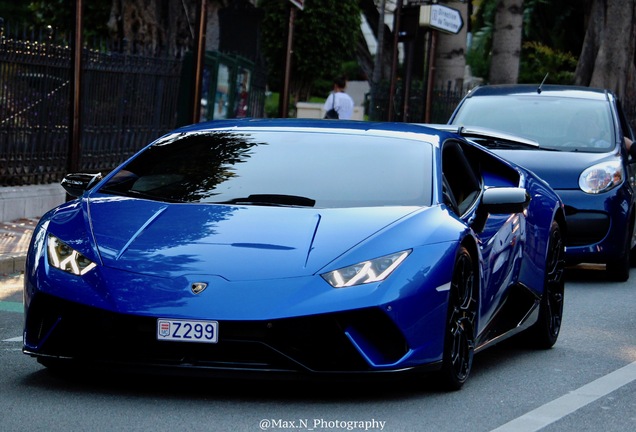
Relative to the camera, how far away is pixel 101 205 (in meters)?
7.03

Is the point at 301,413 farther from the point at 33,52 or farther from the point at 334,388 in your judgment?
the point at 33,52

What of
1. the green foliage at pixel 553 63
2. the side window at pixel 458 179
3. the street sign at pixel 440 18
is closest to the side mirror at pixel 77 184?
the side window at pixel 458 179

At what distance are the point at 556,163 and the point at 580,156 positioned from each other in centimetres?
30

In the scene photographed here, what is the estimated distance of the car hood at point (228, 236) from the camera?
6293 mm

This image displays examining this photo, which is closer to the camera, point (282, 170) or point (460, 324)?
point (460, 324)

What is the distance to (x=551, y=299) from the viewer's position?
8.70 m

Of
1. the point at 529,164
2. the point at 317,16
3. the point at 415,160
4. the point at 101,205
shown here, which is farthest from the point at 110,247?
the point at 317,16

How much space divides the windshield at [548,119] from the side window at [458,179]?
18.1 ft

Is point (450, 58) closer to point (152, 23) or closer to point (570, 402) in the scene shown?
point (152, 23)

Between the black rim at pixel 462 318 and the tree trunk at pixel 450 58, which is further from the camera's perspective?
the tree trunk at pixel 450 58

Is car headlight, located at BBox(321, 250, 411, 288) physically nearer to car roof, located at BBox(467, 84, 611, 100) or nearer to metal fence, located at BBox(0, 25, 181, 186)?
car roof, located at BBox(467, 84, 611, 100)

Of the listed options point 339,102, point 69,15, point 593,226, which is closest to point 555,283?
point 593,226

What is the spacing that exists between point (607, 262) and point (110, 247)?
737 centimetres

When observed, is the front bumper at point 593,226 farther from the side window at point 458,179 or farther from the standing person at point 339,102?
the standing person at point 339,102
